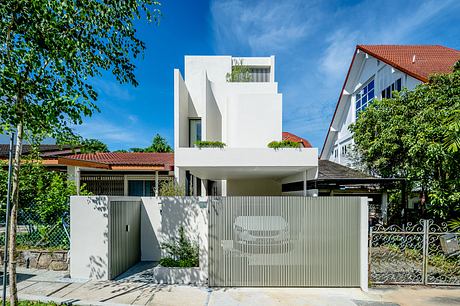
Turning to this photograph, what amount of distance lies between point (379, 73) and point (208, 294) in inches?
712

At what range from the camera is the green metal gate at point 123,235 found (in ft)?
20.0

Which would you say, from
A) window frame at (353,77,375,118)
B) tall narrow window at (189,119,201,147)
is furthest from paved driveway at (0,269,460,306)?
window frame at (353,77,375,118)

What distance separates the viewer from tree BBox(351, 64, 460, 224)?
309 inches

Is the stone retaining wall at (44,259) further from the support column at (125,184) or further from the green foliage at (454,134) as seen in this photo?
the green foliage at (454,134)

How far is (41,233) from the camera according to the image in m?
6.90

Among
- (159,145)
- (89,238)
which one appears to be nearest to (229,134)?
(89,238)

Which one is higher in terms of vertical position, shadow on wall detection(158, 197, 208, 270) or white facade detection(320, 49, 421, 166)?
white facade detection(320, 49, 421, 166)

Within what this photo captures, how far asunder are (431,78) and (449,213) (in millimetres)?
5220

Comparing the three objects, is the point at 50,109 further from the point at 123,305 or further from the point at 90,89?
the point at 123,305

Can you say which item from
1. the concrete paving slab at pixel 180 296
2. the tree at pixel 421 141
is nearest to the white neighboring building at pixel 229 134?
the tree at pixel 421 141

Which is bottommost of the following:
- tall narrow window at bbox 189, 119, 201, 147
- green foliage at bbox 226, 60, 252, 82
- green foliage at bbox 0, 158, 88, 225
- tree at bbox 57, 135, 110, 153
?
green foliage at bbox 0, 158, 88, 225

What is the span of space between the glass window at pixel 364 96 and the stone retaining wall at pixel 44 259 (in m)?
19.1

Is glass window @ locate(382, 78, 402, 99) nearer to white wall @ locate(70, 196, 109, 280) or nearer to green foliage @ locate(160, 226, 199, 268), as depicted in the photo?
green foliage @ locate(160, 226, 199, 268)

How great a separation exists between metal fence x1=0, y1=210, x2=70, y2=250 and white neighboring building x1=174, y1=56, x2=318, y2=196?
152 inches
